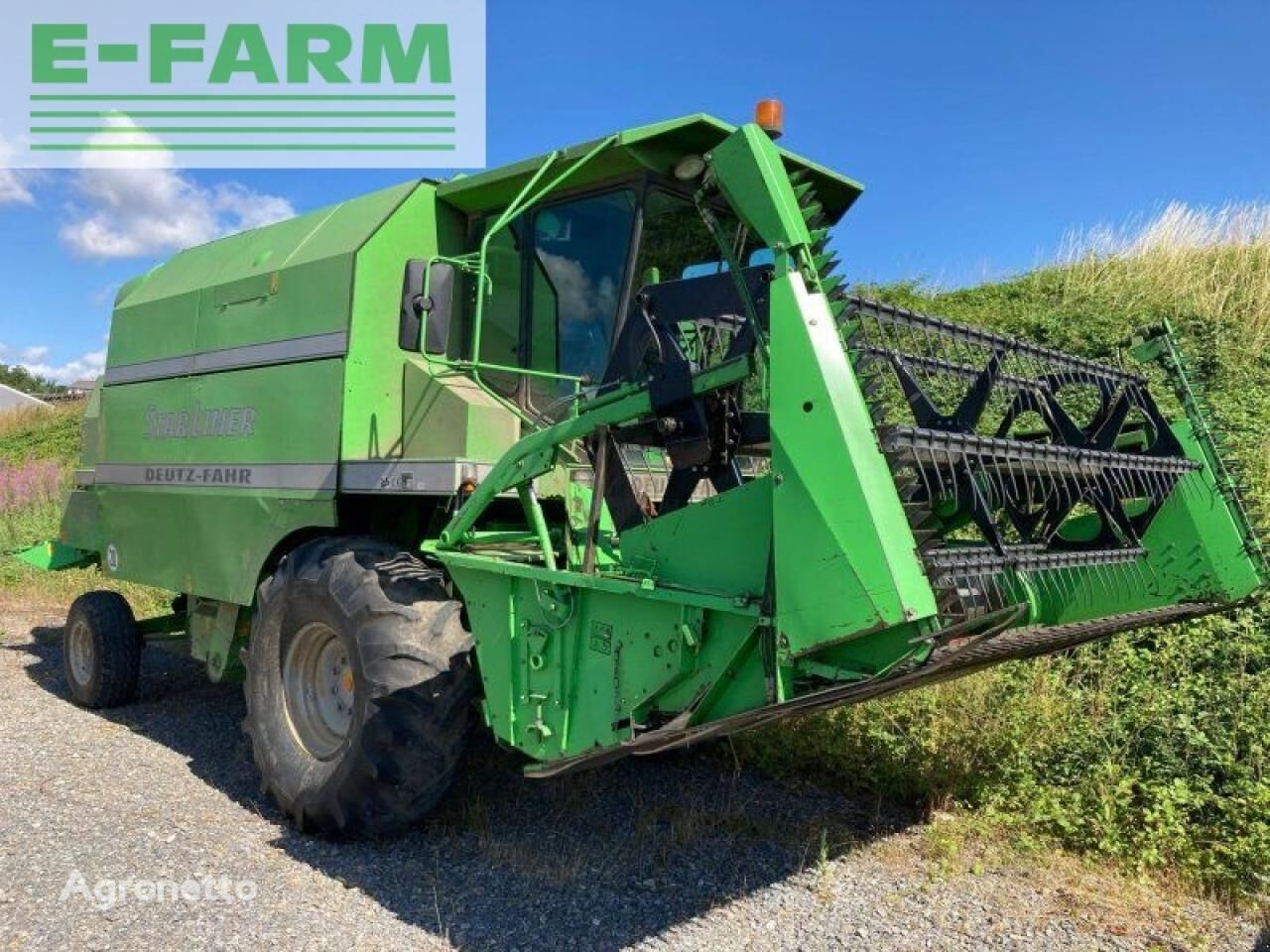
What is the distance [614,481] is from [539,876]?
1499 mm

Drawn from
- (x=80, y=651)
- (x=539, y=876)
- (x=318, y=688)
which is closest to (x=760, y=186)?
(x=539, y=876)

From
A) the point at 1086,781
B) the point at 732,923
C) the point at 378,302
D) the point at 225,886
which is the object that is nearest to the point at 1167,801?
the point at 1086,781

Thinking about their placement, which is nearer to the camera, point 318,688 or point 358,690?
point 358,690

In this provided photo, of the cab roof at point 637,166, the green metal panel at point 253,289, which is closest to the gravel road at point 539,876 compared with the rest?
the green metal panel at point 253,289

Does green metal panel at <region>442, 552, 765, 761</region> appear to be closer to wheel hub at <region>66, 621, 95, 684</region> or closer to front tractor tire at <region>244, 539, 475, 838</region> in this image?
front tractor tire at <region>244, 539, 475, 838</region>

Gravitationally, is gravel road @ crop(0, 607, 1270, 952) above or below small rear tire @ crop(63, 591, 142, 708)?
below

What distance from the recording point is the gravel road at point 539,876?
3.16 metres

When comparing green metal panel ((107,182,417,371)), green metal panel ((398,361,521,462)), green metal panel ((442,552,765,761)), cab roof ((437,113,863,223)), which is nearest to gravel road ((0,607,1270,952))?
green metal panel ((442,552,765,761))

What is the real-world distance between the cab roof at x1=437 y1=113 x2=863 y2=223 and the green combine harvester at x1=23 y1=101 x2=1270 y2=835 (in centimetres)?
2

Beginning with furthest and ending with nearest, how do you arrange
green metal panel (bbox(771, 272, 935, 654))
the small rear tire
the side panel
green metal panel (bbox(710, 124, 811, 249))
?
1. the small rear tire
2. the side panel
3. green metal panel (bbox(710, 124, 811, 249))
4. green metal panel (bbox(771, 272, 935, 654))

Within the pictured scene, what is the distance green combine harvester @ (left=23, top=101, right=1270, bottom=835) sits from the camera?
102 inches

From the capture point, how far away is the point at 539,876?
3.54 metres

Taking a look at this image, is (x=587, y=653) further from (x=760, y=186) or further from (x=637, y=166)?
(x=637, y=166)

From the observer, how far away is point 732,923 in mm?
3240
